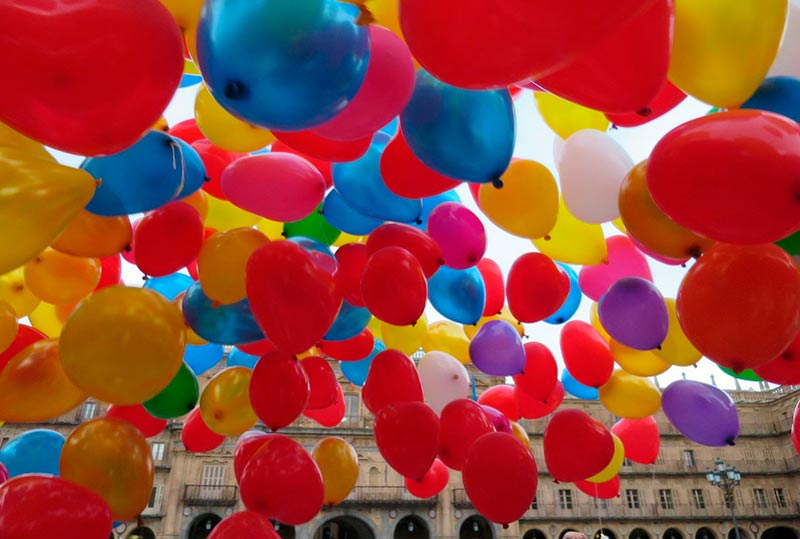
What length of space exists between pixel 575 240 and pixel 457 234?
772mm

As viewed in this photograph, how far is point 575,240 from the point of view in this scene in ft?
11.1

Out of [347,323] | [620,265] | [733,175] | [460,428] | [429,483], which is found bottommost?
[429,483]

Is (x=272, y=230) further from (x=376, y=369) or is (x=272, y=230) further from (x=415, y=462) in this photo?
(x=415, y=462)

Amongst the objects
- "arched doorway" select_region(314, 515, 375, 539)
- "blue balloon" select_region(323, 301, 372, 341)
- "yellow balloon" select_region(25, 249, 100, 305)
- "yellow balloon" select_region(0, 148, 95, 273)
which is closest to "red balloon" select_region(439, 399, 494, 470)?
"blue balloon" select_region(323, 301, 372, 341)

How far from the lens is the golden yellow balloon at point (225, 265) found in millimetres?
2744

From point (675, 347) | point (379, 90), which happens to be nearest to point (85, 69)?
point (379, 90)

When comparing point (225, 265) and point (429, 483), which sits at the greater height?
point (225, 265)

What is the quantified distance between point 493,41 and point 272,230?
2813 millimetres

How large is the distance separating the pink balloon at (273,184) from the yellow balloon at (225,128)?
4.2 inches

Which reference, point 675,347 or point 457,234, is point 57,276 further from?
point 675,347

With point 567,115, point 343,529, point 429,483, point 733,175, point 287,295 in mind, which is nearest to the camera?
point 733,175

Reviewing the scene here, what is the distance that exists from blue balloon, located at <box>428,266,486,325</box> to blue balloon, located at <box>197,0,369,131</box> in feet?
6.87

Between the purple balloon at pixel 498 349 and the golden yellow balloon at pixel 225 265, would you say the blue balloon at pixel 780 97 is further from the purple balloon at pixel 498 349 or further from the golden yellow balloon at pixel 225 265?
the golden yellow balloon at pixel 225 265

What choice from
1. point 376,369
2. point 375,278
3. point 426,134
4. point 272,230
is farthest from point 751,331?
point 272,230
